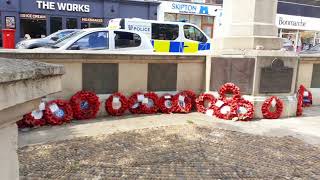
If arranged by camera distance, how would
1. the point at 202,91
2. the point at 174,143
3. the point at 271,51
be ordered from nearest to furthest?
the point at 174,143 < the point at 271,51 < the point at 202,91

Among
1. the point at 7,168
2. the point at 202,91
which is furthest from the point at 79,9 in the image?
the point at 7,168

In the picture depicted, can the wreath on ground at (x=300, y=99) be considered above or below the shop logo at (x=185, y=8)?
below

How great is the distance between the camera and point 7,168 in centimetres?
165

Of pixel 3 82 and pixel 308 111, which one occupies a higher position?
pixel 3 82

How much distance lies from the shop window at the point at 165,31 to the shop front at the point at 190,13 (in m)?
11.3

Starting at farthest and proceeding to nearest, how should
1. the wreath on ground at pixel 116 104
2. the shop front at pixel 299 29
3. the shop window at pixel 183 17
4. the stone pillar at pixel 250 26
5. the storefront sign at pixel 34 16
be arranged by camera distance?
1. the shop front at pixel 299 29
2. the shop window at pixel 183 17
3. the storefront sign at pixel 34 16
4. the stone pillar at pixel 250 26
5. the wreath on ground at pixel 116 104

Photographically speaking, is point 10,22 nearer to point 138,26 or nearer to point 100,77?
point 138,26

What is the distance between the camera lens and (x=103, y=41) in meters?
9.31

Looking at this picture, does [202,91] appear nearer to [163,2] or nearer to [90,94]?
[90,94]

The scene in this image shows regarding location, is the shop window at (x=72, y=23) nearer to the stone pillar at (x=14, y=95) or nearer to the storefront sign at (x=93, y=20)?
the storefront sign at (x=93, y=20)

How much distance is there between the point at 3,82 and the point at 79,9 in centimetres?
2429

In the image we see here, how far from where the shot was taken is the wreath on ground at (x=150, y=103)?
→ 7.29 meters

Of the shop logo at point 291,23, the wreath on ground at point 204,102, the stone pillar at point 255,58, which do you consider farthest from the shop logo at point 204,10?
the wreath on ground at point 204,102

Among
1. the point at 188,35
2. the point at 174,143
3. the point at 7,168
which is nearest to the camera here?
the point at 7,168
